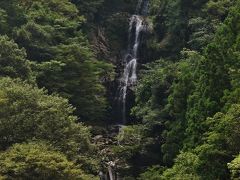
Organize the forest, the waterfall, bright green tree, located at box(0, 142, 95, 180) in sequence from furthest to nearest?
the waterfall < the forest < bright green tree, located at box(0, 142, 95, 180)

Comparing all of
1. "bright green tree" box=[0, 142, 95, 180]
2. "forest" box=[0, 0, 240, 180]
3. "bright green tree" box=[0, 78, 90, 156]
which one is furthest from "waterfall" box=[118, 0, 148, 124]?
"bright green tree" box=[0, 142, 95, 180]

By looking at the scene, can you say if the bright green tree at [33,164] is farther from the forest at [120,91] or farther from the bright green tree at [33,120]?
the bright green tree at [33,120]

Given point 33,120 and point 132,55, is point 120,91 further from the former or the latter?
point 33,120

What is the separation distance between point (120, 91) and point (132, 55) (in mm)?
4732

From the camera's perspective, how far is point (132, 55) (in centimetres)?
4175

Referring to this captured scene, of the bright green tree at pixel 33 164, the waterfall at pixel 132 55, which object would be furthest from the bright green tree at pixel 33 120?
the waterfall at pixel 132 55

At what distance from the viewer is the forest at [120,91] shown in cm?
2036

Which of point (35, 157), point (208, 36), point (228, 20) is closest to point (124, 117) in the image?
point (208, 36)

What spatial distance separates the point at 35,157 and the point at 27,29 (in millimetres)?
15017

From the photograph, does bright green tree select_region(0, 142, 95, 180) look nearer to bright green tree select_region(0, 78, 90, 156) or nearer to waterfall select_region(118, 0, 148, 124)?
bright green tree select_region(0, 78, 90, 156)

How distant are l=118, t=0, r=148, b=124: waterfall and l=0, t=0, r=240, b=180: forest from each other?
109 mm

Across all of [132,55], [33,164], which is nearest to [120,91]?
[132,55]

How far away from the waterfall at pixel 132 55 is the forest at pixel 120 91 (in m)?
0.11

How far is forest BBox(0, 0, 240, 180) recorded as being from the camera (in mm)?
20359
